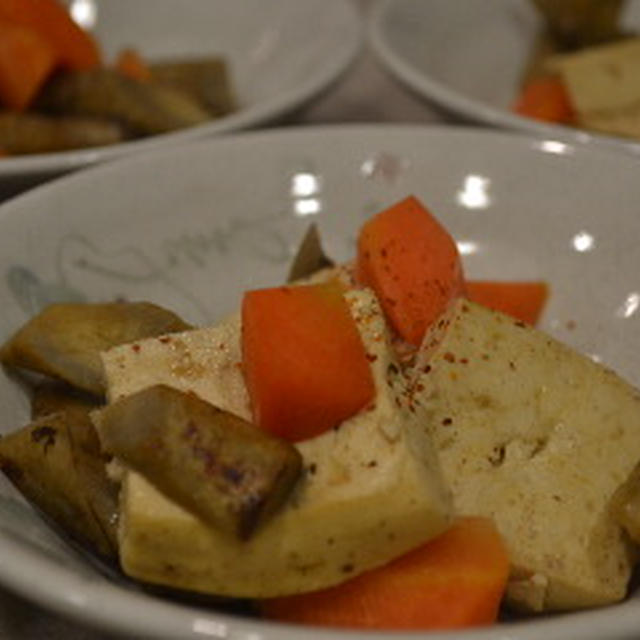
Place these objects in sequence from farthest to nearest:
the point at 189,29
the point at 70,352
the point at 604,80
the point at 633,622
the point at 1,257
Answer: the point at 189,29 → the point at 604,80 → the point at 1,257 → the point at 70,352 → the point at 633,622

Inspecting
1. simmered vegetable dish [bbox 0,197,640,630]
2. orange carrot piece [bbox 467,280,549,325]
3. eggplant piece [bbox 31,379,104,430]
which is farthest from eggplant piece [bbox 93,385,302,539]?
orange carrot piece [bbox 467,280,549,325]

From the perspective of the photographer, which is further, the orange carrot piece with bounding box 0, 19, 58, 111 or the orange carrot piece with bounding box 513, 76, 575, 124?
the orange carrot piece with bounding box 513, 76, 575, 124

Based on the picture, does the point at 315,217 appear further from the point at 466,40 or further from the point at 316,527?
the point at 466,40

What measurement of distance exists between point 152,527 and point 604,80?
3.33 ft

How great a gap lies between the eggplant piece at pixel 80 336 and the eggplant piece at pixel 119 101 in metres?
0.49

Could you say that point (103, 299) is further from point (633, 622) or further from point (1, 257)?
point (633, 622)

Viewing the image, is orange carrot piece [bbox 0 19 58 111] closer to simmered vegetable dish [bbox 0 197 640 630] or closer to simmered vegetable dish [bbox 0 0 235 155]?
simmered vegetable dish [bbox 0 0 235 155]

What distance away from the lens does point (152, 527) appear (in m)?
0.69

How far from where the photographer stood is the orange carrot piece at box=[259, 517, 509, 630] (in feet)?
2.29

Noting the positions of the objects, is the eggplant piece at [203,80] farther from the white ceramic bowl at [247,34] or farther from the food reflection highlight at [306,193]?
the food reflection highlight at [306,193]

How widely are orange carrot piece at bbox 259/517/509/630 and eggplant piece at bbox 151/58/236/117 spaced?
98cm

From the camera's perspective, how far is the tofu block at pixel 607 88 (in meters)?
A: 1.44

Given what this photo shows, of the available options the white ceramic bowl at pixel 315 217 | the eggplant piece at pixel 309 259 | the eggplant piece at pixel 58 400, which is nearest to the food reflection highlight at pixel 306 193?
the white ceramic bowl at pixel 315 217

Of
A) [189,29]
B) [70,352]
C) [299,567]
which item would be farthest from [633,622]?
[189,29]
